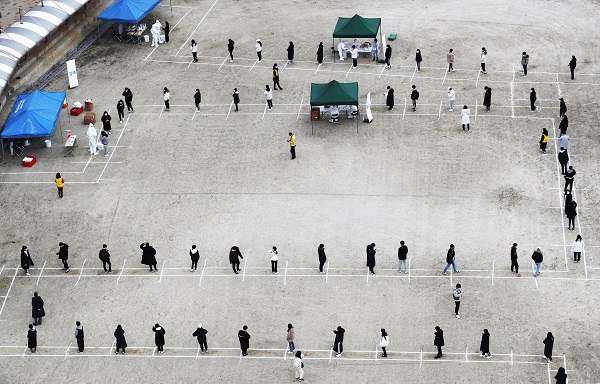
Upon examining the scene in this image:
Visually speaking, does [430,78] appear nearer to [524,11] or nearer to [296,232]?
[524,11]

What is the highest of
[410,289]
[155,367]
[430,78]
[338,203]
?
[430,78]

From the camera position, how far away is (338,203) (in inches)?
2083

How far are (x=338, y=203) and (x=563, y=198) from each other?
1070 cm

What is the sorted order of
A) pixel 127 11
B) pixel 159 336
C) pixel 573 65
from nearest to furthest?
pixel 159 336
pixel 573 65
pixel 127 11

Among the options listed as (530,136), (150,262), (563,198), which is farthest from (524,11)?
(150,262)

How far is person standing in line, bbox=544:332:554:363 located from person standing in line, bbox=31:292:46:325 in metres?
20.5

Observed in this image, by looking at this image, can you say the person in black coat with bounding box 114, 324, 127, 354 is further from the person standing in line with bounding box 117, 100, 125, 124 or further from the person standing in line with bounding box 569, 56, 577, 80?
the person standing in line with bounding box 569, 56, 577, 80

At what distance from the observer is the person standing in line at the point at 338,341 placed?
43562 millimetres

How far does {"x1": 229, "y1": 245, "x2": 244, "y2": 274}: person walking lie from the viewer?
1884 inches

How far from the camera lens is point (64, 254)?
4875 centimetres

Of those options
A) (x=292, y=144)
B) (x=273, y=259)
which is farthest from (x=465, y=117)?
(x=273, y=259)

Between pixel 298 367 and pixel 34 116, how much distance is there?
22257 mm

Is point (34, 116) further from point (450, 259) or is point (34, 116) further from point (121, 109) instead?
point (450, 259)

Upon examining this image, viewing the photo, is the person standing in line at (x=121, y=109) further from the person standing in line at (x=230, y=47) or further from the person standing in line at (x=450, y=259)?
the person standing in line at (x=450, y=259)
